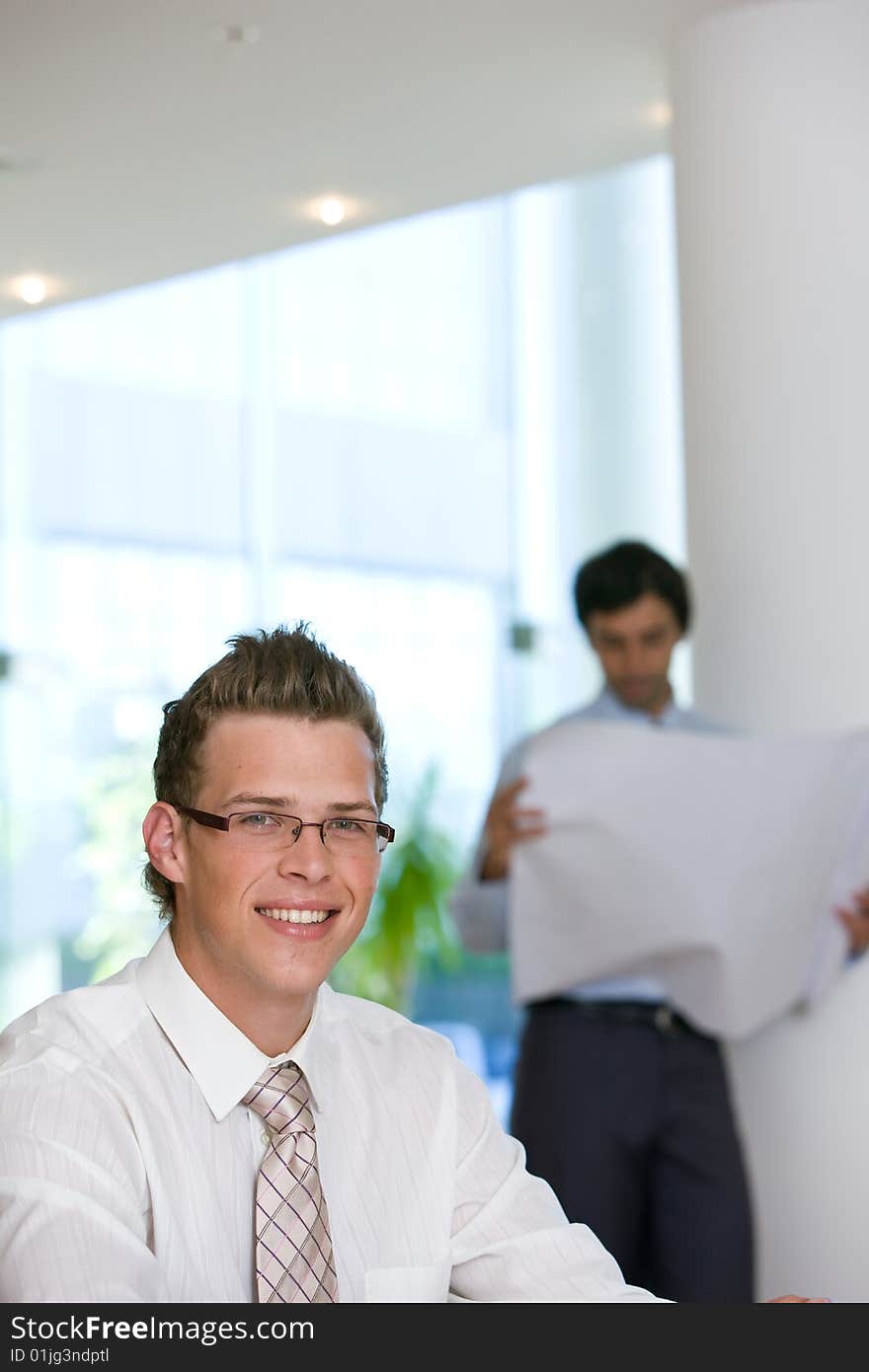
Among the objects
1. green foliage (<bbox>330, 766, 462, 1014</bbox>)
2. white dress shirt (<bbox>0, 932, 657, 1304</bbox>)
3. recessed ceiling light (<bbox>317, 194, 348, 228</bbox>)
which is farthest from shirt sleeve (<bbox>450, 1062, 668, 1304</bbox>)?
green foliage (<bbox>330, 766, 462, 1014</bbox>)

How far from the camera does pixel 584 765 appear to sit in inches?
110

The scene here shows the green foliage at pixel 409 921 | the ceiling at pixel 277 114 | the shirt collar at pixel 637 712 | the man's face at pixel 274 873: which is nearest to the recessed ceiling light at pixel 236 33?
the ceiling at pixel 277 114

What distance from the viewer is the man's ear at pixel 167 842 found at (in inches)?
63.7

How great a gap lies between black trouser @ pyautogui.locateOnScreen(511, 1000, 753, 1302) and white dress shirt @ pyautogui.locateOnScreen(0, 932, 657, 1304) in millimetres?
1052

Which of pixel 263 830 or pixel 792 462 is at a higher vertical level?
pixel 792 462

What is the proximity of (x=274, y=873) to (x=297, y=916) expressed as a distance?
5 cm

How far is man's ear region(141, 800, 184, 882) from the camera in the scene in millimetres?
1617

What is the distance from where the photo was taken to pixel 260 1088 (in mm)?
1568

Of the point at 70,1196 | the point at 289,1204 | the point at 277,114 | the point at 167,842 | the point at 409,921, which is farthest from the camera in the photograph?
the point at 409,921

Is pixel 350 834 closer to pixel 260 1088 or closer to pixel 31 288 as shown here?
pixel 260 1088

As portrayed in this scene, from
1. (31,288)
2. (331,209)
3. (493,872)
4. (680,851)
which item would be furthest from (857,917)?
(31,288)

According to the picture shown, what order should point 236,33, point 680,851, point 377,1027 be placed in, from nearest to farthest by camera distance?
point 377,1027, point 680,851, point 236,33

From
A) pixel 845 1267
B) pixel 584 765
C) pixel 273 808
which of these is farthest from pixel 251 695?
pixel 845 1267

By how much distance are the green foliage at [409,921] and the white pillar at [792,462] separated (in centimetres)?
353
